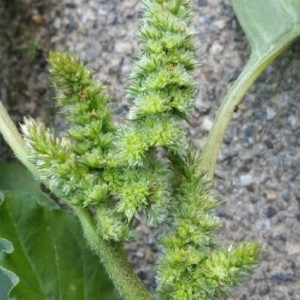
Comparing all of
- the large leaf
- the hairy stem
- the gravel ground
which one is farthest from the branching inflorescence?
the gravel ground

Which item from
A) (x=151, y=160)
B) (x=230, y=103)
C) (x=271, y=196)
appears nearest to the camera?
(x=151, y=160)

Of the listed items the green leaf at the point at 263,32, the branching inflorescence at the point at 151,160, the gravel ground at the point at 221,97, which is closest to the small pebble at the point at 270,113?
the gravel ground at the point at 221,97

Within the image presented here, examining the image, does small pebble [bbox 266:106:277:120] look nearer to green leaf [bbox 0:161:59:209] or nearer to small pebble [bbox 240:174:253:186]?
small pebble [bbox 240:174:253:186]

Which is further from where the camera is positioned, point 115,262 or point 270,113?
point 270,113

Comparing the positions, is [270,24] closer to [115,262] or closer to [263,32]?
[263,32]

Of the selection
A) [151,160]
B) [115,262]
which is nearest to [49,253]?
[115,262]

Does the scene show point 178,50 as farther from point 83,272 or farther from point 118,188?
point 83,272
